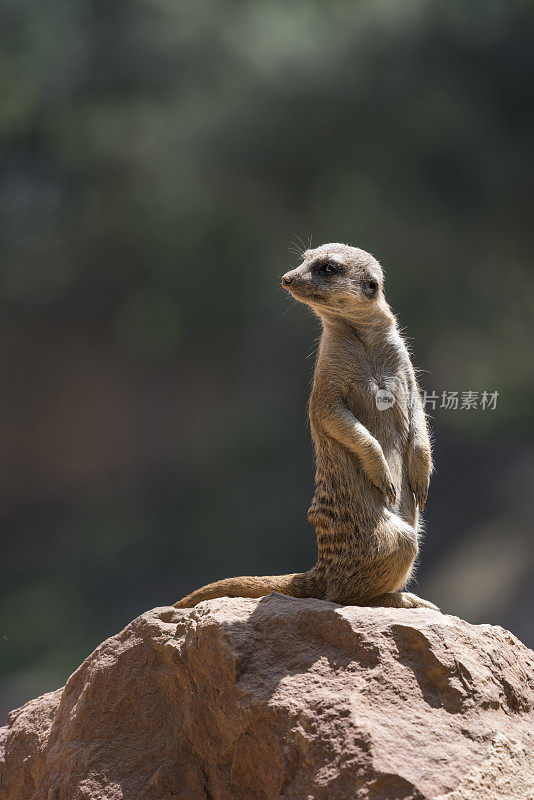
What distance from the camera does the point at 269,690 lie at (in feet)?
7.56

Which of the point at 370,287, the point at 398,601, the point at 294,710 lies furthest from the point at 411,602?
A: the point at 370,287

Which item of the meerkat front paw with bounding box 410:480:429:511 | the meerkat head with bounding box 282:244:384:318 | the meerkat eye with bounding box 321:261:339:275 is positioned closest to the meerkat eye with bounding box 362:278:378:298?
the meerkat head with bounding box 282:244:384:318

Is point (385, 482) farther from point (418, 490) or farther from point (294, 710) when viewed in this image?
point (294, 710)

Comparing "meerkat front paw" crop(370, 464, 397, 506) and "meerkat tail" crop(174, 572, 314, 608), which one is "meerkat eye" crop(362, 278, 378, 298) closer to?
"meerkat front paw" crop(370, 464, 397, 506)

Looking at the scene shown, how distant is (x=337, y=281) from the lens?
2.88 meters

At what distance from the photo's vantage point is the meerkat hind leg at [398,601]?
116 inches

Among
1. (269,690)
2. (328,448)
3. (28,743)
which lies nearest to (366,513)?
(328,448)

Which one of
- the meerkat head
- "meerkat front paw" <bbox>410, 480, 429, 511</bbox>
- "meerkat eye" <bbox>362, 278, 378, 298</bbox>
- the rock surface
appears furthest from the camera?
"meerkat front paw" <bbox>410, 480, 429, 511</bbox>

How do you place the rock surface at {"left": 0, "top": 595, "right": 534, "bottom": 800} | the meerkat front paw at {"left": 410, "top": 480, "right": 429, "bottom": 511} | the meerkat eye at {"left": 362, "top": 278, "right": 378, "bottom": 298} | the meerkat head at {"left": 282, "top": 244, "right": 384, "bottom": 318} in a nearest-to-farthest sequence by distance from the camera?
the rock surface at {"left": 0, "top": 595, "right": 534, "bottom": 800}
the meerkat head at {"left": 282, "top": 244, "right": 384, "bottom": 318}
the meerkat eye at {"left": 362, "top": 278, "right": 378, "bottom": 298}
the meerkat front paw at {"left": 410, "top": 480, "right": 429, "bottom": 511}

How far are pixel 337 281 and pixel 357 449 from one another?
614 mm

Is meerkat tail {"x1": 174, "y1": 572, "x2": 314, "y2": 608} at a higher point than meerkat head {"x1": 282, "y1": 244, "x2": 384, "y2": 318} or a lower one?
lower

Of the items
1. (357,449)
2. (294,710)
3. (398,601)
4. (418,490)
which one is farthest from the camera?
(418,490)

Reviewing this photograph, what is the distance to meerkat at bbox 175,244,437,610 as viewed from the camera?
287 cm

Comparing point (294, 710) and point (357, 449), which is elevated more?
point (357, 449)
